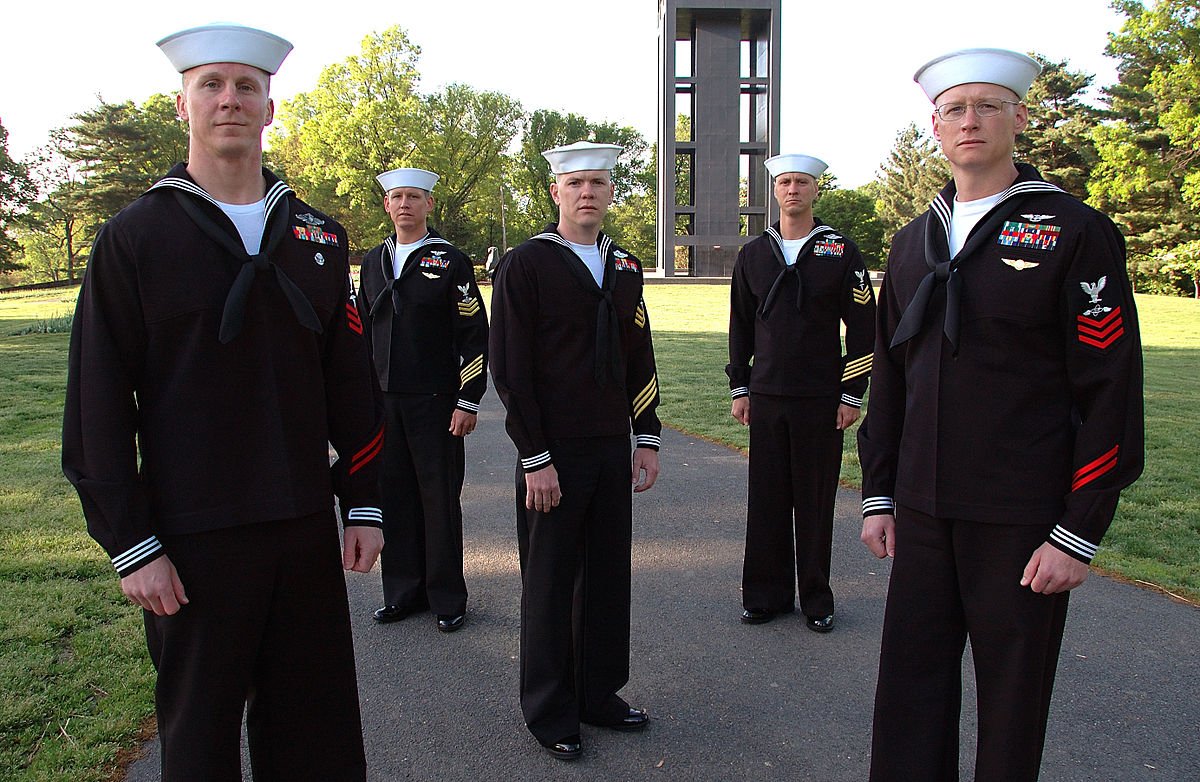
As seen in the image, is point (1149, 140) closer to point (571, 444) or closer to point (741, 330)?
point (741, 330)

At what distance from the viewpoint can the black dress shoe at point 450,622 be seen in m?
5.03

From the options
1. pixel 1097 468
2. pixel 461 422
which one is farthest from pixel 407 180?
pixel 1097 468

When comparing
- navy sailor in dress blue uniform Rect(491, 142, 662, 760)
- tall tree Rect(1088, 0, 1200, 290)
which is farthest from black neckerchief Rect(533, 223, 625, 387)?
tall tree Rect(1088, 0, 1200, 290)

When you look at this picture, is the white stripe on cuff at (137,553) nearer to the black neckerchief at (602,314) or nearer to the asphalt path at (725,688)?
the asphalt path at (725,688)

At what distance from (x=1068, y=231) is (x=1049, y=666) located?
1.30 m

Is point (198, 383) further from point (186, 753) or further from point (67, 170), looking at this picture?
point (67, 170)

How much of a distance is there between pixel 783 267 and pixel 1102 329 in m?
2.71

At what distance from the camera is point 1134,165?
120 feet

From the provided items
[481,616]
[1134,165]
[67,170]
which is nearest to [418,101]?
[67,170]

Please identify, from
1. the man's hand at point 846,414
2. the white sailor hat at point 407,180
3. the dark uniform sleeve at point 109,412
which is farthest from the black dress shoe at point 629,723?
the white sailor hat at point 407,180

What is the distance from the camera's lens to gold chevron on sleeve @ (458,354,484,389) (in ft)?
17.4

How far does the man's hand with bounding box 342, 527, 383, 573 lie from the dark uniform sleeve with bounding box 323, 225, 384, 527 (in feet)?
0.08

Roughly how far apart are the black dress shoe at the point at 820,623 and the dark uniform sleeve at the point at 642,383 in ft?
5.04

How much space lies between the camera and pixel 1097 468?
2596 mm
